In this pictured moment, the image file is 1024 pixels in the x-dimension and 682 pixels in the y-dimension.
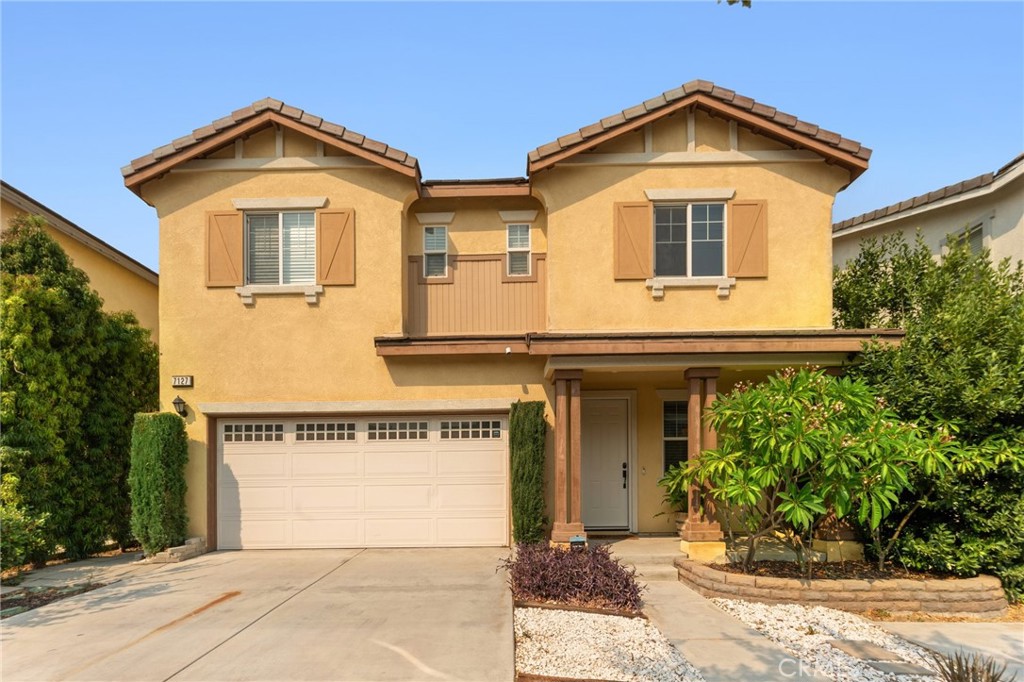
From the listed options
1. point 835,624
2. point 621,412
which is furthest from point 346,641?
point 621,412

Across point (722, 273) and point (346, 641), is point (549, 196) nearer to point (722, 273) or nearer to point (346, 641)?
point (722, 273)

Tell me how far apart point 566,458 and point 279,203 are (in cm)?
639

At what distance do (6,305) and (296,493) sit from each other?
5.13m

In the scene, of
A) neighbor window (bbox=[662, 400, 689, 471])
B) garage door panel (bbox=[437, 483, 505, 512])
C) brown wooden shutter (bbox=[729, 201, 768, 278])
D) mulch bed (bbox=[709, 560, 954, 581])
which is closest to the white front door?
neighbor window (bbox=[662, 400, 689, 471])

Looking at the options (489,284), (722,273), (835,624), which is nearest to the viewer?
(835,624)

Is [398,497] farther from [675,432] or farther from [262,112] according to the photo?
[262,112]

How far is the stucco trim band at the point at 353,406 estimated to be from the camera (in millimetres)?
11070

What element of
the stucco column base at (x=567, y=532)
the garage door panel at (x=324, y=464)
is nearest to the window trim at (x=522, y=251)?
the garage door panel at (x=324, y=464)

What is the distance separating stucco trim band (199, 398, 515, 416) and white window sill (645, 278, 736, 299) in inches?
116

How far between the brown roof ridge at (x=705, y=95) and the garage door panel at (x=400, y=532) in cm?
616

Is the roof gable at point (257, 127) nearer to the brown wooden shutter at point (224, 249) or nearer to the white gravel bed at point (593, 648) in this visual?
the brown wooden shutter at point (224, 249)

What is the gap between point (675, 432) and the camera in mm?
11789

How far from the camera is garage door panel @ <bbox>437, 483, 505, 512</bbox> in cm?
1116

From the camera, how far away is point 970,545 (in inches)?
328
